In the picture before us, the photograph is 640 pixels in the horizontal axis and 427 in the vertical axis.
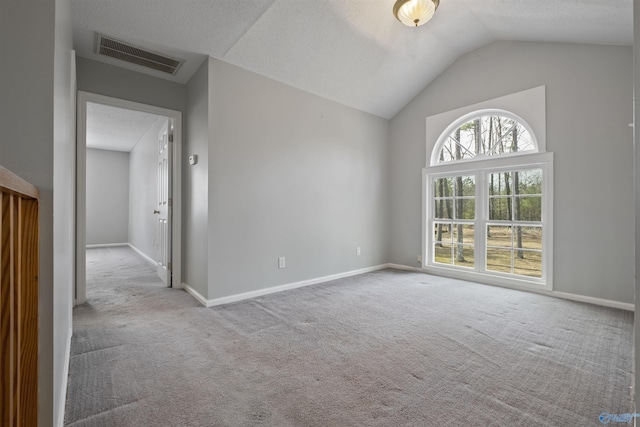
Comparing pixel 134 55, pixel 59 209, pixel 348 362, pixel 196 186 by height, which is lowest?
pixel 348 362

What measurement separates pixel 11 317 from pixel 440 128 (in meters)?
4.63

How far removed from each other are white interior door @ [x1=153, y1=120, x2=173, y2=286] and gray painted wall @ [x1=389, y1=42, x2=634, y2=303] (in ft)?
13.3

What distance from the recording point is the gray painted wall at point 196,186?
2.98 m

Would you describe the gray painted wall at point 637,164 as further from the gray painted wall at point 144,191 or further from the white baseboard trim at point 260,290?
the gray painted wall at point 144,191

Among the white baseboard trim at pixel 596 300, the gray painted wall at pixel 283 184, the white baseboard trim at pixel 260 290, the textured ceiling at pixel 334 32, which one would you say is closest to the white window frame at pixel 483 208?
the white baseboard trim at pixel 596 300

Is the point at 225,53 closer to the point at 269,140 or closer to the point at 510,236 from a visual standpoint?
the point at 269,140

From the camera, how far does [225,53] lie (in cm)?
295

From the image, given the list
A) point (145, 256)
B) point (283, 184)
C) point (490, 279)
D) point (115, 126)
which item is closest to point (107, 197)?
point (115, 126)

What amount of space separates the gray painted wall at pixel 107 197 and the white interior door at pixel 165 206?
502cm

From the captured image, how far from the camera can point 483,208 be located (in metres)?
3.97

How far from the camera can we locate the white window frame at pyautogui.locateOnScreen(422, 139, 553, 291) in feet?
11.1

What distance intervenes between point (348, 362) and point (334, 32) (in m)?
3.12

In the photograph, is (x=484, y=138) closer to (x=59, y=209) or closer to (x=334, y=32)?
(x=334, y=32)

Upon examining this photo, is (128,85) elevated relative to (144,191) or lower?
elevated
